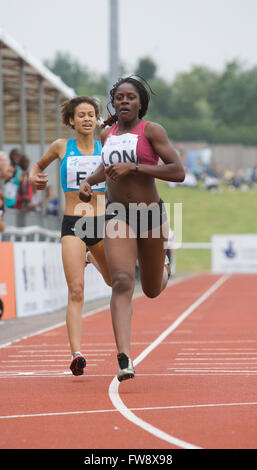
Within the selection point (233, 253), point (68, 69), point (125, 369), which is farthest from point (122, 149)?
point (68, 69)

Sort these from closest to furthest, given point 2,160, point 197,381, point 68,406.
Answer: point 68,406
point 197,381
point 2,160

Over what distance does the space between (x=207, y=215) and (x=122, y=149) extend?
63.7 m

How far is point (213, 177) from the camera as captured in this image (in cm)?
8319

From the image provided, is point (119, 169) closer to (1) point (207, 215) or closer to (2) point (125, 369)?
(2) point (125, 369)

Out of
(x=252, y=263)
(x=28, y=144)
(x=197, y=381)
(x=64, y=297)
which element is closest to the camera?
(x=197, y=381)

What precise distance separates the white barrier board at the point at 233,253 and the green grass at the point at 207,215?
5.21m

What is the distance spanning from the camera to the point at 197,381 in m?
9.12

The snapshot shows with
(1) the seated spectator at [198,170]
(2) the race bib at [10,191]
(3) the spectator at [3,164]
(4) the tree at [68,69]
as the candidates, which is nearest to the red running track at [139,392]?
(3) the spectator at [3,164]

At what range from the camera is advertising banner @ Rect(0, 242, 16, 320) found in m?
17.2

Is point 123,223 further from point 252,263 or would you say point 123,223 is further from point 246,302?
point 252,263
